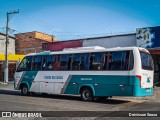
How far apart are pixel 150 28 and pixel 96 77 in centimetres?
1084

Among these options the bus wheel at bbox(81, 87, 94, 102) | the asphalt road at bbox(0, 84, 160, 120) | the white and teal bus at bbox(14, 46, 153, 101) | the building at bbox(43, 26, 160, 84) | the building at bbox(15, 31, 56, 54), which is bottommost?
the asphalt road at bbox(0, 84, 160, 120)

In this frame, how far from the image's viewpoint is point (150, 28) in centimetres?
2498

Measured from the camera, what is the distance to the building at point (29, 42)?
188 ft

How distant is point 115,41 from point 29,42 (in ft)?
111

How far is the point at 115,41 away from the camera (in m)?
27.2

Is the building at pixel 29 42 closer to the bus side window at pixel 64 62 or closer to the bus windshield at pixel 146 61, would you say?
the bus side window at pixel 64 62

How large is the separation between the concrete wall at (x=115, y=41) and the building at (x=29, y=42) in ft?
96.7

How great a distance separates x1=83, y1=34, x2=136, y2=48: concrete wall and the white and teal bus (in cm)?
975

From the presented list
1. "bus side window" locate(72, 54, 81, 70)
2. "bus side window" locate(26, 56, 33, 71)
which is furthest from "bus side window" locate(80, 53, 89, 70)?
"bus side window" locate(26, 56, 33, 71)

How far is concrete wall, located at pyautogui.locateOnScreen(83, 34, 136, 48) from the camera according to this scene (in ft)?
86.2

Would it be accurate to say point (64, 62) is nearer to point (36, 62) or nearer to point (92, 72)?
point (92, 72)

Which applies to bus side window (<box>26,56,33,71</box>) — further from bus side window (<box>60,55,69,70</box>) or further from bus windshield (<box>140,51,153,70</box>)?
bus windshield (<box>140,51,153,70</box>)

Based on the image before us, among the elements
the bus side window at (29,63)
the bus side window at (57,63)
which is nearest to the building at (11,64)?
the bus side window at (29,63)

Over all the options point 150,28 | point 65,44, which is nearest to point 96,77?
point 150,28
